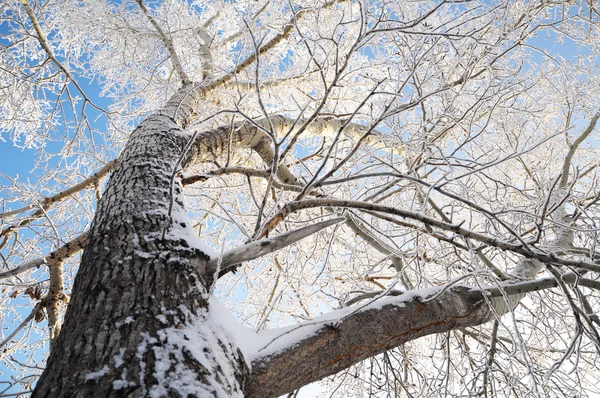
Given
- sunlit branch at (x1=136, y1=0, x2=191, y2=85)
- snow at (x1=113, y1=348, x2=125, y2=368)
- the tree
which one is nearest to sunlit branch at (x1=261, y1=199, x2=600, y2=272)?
the tree

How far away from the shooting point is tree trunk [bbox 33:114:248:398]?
789mm

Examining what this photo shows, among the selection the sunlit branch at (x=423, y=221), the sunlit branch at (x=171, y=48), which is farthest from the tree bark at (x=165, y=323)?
the sunlit branch at (x=171, y=48)

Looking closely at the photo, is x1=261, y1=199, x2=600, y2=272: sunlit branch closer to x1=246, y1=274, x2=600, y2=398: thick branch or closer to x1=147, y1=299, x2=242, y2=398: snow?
x1=246, y1=274, x2=600, y2=398: thick branch

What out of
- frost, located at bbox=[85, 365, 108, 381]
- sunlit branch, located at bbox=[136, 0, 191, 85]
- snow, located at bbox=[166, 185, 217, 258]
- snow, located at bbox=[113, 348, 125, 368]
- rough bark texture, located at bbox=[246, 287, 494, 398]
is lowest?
frost, located at bbox=[85, 365, 108, 381]

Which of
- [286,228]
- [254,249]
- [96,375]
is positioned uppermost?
[286,228]

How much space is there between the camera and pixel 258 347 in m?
1.12

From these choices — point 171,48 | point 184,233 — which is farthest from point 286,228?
point 171,48

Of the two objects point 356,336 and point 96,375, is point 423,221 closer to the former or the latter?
point 356,336

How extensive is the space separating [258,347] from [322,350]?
22 cm

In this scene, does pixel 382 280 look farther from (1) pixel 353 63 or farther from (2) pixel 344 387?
(1) pixel 353 63

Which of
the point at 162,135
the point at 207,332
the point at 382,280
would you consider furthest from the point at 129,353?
the point at 382,280

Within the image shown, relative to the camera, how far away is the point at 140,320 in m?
0.92

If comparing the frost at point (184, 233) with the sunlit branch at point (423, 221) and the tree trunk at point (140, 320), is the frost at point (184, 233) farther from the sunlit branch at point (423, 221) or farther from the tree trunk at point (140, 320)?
the sunlit branch at point (423, 221)

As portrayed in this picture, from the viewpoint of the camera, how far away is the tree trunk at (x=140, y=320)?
789 mm
